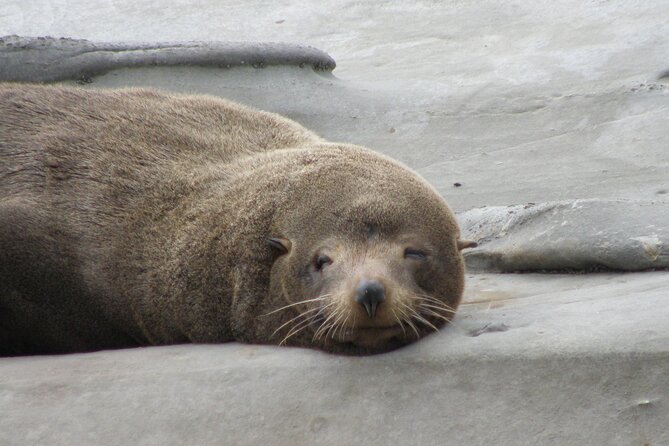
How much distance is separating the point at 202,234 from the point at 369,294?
1262 mm

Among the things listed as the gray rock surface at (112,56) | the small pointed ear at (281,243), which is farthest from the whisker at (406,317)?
the gray rock surface at (112,56)

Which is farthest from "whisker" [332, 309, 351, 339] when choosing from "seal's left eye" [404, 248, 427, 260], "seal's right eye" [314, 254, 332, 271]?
"seal's left eye" [404, 248, 427, 260]

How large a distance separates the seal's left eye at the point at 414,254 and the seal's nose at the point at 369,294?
48cm

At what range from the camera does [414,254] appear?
14.6 ft

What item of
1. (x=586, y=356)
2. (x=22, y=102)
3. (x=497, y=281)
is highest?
(x=22, y=102)

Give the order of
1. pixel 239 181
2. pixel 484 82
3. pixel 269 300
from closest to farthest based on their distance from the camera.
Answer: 1. pixel 269 300
2. pixel 239 181
3. pixel 484 82

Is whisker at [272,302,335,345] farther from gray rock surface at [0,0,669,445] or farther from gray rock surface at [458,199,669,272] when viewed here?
gray rock surface at [458,199,669,272]

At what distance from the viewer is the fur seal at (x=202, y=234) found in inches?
171

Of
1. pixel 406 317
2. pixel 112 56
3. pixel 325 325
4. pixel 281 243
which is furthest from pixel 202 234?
pixel 112 56

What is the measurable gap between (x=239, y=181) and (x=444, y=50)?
6.54 m

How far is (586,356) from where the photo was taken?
11.9ft

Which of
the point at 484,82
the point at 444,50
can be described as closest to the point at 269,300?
the point at 484,82

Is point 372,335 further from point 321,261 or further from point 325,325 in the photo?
point 321,261

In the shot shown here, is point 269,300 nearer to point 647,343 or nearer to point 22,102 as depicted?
point 647,343
